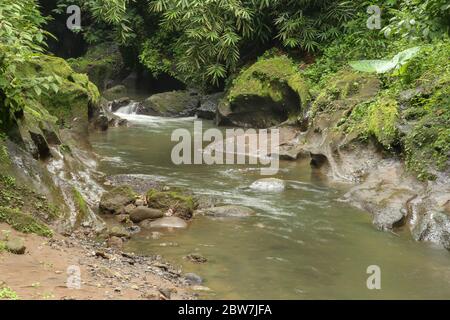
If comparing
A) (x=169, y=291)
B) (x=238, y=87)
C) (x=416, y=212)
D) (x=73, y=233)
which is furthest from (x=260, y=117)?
(x=169, y=291)

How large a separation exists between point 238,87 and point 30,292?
41.7 feet

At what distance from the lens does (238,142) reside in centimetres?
1292

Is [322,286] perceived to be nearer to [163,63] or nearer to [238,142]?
[238,142]

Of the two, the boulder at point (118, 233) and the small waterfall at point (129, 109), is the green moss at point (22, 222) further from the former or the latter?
the small waterfall at point (129, 109)

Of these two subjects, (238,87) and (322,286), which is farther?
(238,87)

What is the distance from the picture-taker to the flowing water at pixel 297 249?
5.25 metres

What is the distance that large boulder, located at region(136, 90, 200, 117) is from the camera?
758 inches

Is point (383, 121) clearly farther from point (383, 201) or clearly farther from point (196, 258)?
point (196, 258)

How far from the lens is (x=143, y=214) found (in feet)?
23.9

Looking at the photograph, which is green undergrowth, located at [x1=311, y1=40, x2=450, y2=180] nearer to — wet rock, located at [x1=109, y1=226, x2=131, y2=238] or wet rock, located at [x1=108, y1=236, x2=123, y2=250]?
wet rock, located at [x1=109, y1=226, x2=131, y2=238]

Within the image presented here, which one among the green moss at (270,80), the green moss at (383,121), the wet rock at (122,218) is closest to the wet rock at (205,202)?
the wet rock at (122,218)

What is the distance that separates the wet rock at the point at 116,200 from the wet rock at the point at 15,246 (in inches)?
108

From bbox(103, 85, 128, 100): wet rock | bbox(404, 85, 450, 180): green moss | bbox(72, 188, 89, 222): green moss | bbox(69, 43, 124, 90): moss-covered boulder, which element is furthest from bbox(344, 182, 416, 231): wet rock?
bbox(69, 43, 124, 90): moss-covered boulder
